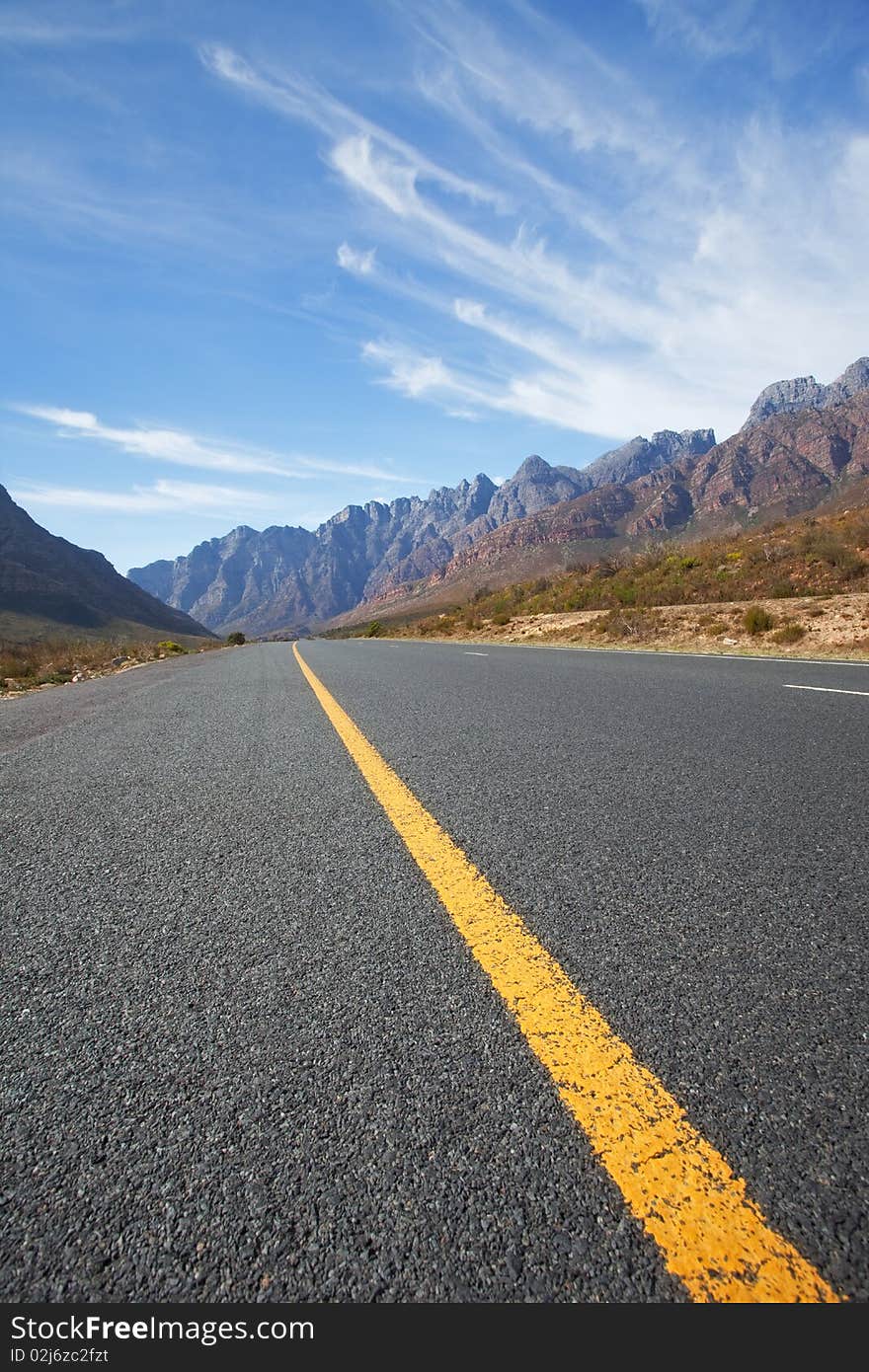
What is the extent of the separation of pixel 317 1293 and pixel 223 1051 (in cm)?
53

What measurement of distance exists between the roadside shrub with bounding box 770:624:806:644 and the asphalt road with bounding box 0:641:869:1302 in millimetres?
11125

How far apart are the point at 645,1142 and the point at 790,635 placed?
14.1m

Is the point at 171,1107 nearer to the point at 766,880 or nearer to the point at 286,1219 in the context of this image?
the point at 286,1219

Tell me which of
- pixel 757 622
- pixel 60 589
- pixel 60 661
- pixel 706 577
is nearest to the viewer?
pixel 757 622

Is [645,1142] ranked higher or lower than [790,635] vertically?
higher

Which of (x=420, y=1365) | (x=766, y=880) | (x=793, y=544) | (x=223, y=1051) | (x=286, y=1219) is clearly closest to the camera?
(x=420, y=1365)

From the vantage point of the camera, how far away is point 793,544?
2278 cm

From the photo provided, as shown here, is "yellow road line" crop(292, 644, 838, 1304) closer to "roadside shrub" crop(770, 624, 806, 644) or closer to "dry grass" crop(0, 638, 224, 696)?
"dry grass" crop(0, 638, 224, 696)

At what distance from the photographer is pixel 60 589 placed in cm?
14712

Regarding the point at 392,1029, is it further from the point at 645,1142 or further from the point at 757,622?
the point at 757,622

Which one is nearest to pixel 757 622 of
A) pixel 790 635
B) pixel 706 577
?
pixel 790 635

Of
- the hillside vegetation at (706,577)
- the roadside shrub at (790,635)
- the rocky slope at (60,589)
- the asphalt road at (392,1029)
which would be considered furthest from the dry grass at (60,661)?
the rocky slope at (60,589)

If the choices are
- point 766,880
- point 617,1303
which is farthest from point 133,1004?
point 766,880

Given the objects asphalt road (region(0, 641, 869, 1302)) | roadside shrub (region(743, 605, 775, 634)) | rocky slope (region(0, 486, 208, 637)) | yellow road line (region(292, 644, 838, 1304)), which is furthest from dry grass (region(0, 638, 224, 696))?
rocky slope (region(0, 486, 208, 637))
